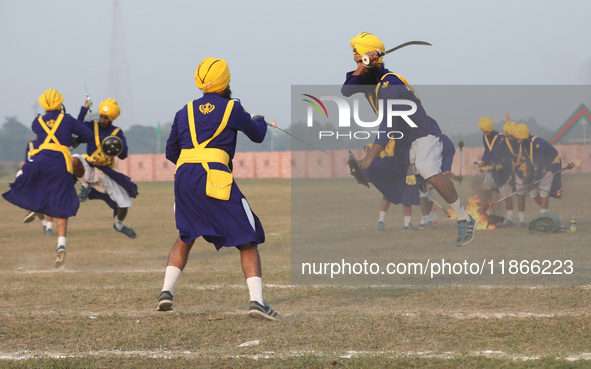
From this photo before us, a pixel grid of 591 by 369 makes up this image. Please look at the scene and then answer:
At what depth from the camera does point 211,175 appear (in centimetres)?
618

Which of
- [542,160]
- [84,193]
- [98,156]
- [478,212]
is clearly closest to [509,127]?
[542,160]

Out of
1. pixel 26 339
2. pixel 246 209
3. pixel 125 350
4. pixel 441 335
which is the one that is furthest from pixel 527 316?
pixel 26 339

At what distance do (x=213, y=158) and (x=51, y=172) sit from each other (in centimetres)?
558

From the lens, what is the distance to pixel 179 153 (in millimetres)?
6625

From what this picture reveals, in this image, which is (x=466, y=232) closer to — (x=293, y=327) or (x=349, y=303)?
(x=349, y=303)

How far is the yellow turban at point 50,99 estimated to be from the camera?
10.9 meters

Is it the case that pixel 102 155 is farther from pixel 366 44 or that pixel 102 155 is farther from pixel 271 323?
pixel 271 323

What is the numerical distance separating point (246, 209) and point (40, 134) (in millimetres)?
5673

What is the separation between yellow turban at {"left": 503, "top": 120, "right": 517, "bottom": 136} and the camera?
1686 cm

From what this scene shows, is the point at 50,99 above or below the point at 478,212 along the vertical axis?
above

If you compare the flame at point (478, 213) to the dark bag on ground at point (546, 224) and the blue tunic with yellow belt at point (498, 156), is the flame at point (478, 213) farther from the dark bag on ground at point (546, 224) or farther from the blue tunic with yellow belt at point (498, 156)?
the dark bag on ground at point (546, 224)

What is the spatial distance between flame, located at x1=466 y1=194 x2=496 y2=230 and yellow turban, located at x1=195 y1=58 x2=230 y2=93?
11.2 meters

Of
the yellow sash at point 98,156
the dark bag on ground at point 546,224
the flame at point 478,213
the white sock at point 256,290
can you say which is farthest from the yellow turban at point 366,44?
the flame at point 478,213

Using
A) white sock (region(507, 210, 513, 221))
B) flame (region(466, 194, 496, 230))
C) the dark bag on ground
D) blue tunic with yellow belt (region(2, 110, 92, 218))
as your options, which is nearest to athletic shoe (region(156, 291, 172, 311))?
blue tunic with yellow belt (region(2, 110, 92, 218))
